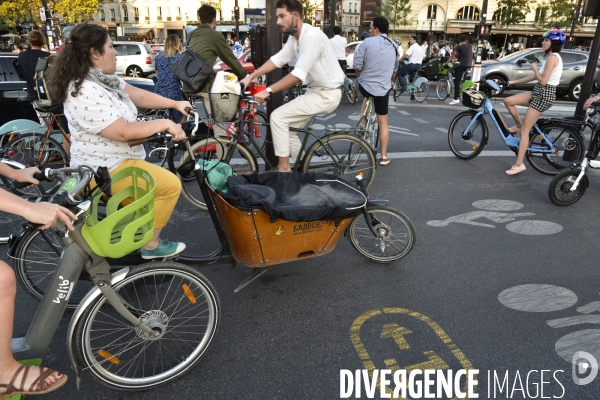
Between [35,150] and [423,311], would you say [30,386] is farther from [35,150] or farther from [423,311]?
[35,150]

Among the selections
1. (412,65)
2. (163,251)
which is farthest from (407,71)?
(163,251)

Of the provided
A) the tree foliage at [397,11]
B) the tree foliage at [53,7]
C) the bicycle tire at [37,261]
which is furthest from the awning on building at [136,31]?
the bicycle tire at [37,261]

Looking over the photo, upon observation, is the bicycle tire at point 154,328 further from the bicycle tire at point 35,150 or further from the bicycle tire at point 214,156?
the bicycle tire at point 35,150

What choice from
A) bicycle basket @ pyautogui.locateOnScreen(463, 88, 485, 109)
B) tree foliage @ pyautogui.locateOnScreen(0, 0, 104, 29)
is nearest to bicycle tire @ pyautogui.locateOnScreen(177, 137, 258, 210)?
bicycle basket @ pyautogui.locateOnScreen(463, 88, 485, 109)

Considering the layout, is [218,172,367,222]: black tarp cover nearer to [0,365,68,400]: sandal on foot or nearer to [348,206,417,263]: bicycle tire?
[348,206,417,263]: bicycle tire

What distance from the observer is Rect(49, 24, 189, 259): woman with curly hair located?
266 centimetres

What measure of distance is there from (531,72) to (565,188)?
11.7 meters

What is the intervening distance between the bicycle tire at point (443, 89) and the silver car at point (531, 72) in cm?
179

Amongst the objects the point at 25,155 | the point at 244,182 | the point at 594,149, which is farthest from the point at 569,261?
the point at 25,155

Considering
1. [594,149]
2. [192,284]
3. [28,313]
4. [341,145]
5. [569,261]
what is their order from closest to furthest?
[192,284] < [28,313] < [569,261] < [341,145] < [594,149]

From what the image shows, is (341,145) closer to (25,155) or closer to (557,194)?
(557,194)

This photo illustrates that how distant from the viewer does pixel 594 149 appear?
215 inches

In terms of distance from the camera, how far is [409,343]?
280cm

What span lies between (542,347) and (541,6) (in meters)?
51.1
